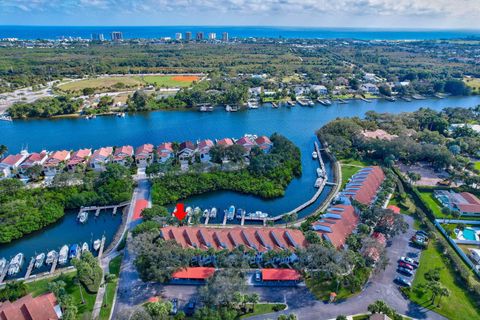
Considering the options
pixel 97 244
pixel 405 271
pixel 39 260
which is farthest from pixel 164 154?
pixel 405 271

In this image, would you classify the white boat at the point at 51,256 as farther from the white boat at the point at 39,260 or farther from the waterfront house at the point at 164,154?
the waterfront house at the point at 164,154

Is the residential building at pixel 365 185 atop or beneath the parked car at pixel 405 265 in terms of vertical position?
atop

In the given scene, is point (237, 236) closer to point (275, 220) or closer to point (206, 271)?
point (206, 271)

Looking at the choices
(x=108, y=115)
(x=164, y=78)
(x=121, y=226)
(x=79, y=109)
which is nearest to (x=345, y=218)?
(x=121, y=226)

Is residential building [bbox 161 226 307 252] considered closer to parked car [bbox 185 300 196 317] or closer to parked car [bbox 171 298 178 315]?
parked car [bbox 171 298 178 315]

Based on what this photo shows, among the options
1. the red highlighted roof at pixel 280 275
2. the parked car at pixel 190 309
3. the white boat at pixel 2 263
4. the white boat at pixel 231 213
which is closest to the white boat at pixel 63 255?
the white boat at pixel 2 263

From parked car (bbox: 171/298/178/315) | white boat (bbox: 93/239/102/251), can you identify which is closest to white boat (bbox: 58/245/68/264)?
white boat (bbox: 93/239/102/251)

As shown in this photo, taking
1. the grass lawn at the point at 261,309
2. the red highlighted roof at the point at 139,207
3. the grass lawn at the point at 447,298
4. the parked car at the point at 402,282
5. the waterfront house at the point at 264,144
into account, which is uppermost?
the waterfront house at the point at 264,144
